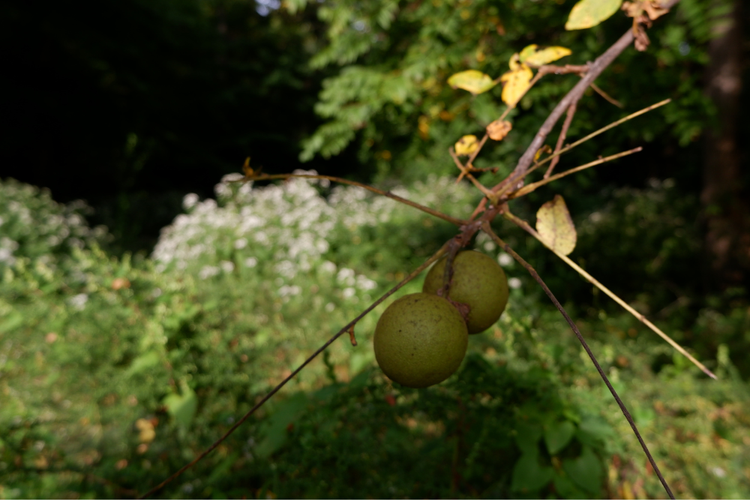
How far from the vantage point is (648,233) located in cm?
496

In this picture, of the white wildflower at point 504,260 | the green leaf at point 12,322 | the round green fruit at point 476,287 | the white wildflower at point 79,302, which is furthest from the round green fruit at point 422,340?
the green leaf at point 12,322

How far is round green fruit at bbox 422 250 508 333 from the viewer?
2.30 feet

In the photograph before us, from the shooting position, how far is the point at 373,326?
9.93ft

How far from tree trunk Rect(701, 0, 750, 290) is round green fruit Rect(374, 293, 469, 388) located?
4.39 metres

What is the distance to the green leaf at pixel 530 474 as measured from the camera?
51.9 inches

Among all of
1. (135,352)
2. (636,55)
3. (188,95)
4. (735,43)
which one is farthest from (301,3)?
(188,95)

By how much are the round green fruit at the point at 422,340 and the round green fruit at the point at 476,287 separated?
57 mm

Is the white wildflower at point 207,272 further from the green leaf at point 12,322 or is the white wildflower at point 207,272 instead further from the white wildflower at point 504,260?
the white wildflower at point 504,260

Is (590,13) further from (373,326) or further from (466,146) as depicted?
(373,326)

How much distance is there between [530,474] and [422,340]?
104 centimetres

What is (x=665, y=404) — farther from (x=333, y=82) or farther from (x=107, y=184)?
(x=107, y=184)

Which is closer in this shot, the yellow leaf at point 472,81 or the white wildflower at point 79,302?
the yellow leaf at point 472,81

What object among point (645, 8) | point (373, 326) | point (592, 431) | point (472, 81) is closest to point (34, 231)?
point (373, 326)

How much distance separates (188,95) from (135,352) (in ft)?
34.6
